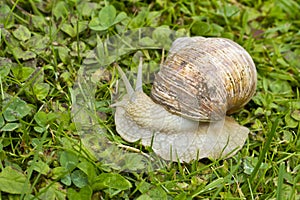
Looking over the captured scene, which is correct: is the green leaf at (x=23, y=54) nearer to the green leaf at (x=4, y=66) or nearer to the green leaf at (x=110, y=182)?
the green leaf at (x=4, y=66)

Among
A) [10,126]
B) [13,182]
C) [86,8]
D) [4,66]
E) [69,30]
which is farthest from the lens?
[86,8]

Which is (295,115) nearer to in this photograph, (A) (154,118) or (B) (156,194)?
(A) (154,118)

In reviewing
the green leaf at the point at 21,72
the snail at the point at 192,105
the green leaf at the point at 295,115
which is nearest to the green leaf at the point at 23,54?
the green leaf at the point at 21,72

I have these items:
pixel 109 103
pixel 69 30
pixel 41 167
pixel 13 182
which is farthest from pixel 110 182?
pixel 69 30

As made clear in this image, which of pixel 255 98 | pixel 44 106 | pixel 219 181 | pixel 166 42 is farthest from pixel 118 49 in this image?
pixel 219 181

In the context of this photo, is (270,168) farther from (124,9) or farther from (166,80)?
→ (124,9)

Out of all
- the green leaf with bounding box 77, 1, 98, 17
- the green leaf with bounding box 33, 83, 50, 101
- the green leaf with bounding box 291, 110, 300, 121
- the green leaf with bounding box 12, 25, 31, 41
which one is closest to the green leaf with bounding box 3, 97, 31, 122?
the green leaf with bounding box 33, 83, 50, 101

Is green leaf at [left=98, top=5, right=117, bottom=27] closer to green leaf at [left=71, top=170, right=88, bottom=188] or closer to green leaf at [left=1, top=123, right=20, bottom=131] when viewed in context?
green leaf at [left=1, top=123, right=20, bottom=131]
